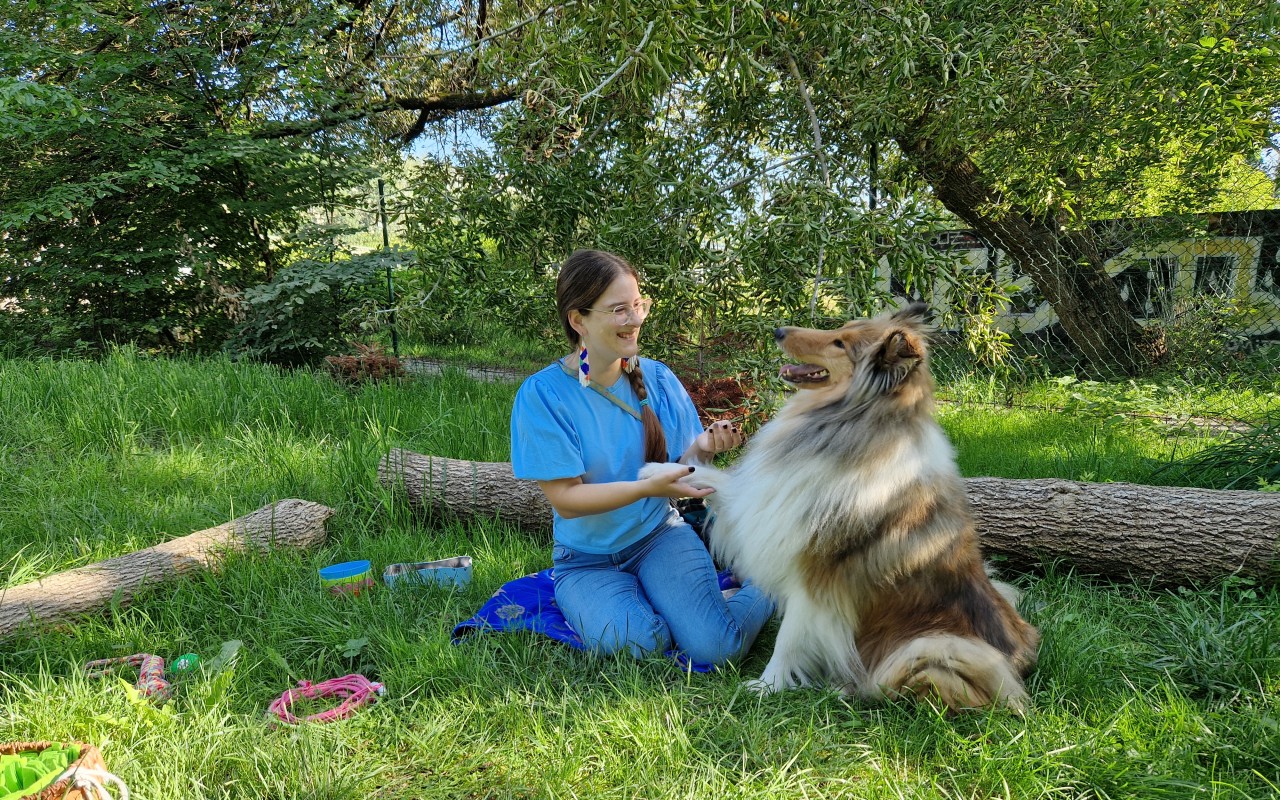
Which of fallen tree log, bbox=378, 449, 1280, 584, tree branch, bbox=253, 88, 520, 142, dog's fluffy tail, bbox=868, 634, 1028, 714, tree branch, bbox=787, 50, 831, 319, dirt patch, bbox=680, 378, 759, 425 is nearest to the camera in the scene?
dog's fluffy tail, bbox=868, 634, 1028, 714

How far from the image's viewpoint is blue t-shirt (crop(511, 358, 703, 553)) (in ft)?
9.71

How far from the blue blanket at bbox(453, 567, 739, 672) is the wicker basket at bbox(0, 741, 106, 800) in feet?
4.09

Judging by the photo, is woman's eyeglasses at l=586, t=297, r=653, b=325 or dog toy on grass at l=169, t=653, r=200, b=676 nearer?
dog toy on grass at l=169, t=653, r=200, b=676

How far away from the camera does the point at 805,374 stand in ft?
9.34

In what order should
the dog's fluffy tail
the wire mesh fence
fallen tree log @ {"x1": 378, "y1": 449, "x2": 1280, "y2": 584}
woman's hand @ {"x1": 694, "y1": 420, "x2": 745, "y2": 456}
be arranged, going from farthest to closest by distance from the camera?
the wire mesh fence < fallen tree log @ {"x1": 378, "y1": 449, "x2": 1280, "y2": 584} < woman's hand @ {"x1": 694, "y1": 420, "x2": 745, "y2": 456} < the dog's fluffy tail

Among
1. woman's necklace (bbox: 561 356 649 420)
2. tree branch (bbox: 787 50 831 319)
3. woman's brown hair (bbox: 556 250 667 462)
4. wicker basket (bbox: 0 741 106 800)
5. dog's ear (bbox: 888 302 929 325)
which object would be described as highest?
tree branch (bbox: 787 50 831 319)

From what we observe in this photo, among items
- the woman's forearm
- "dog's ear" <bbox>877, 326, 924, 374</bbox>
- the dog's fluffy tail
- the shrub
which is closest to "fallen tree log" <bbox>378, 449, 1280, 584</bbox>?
the dog's fluffy tail

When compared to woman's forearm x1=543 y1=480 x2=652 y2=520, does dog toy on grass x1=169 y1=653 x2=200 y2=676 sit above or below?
below

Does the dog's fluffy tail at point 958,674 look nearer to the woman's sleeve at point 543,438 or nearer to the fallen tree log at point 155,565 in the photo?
the woman's sleeve at point 543,438

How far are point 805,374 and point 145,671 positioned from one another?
8.86 ft

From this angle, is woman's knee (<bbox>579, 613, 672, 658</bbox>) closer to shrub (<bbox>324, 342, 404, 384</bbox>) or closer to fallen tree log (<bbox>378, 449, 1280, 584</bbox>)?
fallen tree log (<bbox>378, 449, 1280, 584</bbox>)

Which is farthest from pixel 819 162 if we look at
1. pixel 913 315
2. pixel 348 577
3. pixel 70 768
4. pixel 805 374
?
pixel 70 768

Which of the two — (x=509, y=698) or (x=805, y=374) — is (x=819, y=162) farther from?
(x=509, y=698)

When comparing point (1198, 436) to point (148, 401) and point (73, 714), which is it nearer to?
point (73, 714)
